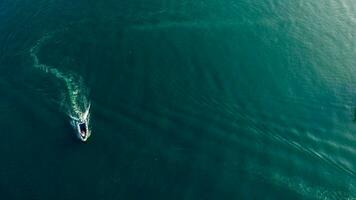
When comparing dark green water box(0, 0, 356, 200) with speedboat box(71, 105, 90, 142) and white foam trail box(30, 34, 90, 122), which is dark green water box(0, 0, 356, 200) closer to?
white foam trail box(30, 34, 90, 122)

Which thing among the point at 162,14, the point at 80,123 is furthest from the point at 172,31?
the point at 80,123

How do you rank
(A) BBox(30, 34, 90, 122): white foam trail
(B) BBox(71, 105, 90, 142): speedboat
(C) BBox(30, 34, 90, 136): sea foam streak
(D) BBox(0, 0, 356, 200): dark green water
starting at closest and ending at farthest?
(D) BBox(0, 0, 356, 200): dark green water
(B) BBox(71, 105, 90, 142): speedboat
(C) BBox(30, 34, 90, 136): sea foam streak
(A) BBox(30, 34, 90, 122): white foam trail

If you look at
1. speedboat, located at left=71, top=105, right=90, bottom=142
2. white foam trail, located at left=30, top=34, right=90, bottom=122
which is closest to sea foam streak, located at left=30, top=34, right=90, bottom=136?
white foam trail, located at left=30, top=34, right=90, bottom=122

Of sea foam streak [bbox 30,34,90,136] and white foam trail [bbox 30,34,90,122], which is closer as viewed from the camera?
sea foam streak [bbox 30,34,90,136]

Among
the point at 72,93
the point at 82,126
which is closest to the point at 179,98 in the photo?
the point at 82,126

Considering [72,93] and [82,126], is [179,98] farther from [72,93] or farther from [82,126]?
[72,93]

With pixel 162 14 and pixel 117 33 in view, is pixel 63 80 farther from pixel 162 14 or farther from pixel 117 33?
pixel 162 14

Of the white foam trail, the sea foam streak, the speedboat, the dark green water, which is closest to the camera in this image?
the dark green water
